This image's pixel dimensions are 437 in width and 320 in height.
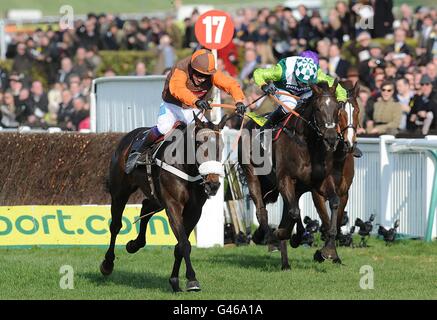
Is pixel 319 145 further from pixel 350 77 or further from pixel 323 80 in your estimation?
pixel 350 77

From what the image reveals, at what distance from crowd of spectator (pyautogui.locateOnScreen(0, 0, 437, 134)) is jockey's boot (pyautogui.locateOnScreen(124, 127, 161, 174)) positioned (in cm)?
481

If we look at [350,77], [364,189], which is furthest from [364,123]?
[364,189]

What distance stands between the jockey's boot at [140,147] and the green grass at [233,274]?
1171mm

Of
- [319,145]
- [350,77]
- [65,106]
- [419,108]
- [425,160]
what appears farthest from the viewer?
[65,106]

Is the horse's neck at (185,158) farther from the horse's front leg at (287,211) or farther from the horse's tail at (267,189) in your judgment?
the horse's tail at (267,189)

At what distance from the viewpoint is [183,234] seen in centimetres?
1032

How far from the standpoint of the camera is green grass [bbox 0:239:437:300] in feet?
33.8

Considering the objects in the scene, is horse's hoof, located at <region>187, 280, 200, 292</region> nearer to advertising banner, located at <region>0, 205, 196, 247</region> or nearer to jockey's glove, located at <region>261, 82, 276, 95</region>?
jockey's glove, located at <region>261, 82, 276, 95</region>

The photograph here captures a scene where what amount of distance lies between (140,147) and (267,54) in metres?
10.8

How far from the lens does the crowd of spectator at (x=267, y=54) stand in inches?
675

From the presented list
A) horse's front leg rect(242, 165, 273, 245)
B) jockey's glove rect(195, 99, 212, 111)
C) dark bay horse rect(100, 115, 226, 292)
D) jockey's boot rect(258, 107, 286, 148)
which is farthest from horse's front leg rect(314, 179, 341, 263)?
jockey's glove rect(195, 99, 212, 111)

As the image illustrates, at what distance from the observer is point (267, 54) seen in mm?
21703

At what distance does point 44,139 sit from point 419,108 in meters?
5.41

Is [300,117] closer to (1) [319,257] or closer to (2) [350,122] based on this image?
(2) [350,122]
